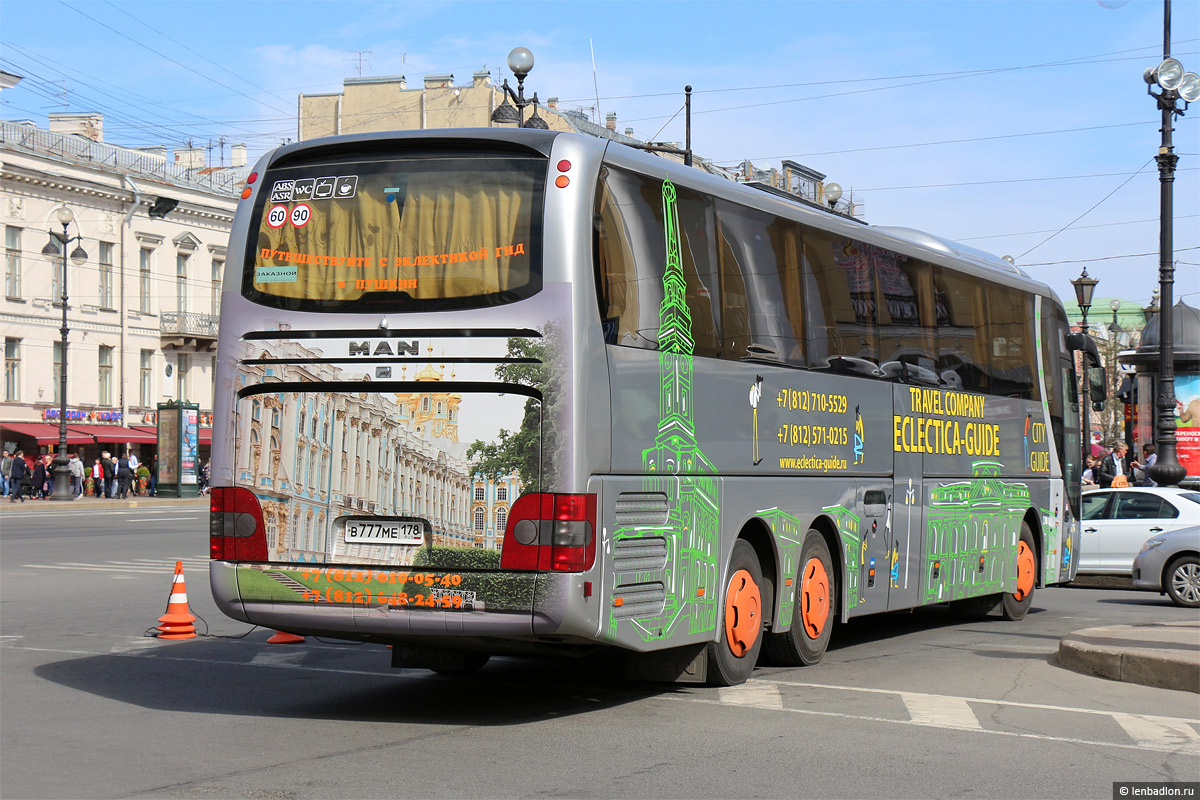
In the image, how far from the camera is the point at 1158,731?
28.5 feet

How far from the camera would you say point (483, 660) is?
10.9 metres

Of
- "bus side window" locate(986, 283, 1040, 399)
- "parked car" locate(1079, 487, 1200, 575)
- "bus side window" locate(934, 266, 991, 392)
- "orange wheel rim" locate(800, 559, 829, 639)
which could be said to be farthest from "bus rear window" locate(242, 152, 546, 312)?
"parked car" locate(1079, 487, 1200, 575)

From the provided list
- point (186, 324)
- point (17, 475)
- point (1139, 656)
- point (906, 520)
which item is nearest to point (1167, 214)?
point (906, 520)

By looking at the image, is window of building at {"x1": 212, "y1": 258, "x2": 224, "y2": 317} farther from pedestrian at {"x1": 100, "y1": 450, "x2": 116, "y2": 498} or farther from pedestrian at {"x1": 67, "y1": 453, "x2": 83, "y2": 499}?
pedestrian at {"x1": 67, "y1": 453, "x2": 83, "y2": 499}

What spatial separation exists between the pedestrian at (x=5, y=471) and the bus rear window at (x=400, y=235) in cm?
4533

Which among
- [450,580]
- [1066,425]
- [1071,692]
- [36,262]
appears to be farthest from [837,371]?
[36,262]

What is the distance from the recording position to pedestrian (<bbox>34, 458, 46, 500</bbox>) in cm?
4912

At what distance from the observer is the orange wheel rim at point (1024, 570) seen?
15.6 m

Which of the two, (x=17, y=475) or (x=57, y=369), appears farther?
(x=57, y=369)

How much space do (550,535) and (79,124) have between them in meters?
62.9

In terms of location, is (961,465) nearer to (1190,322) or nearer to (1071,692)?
(1071,692)

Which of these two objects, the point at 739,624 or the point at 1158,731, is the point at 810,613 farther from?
the point at 1158,731

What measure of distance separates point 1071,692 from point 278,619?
5433 mm

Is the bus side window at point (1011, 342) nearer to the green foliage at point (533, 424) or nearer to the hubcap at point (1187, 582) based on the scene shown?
→ the hubcap at point (1187, 582)
